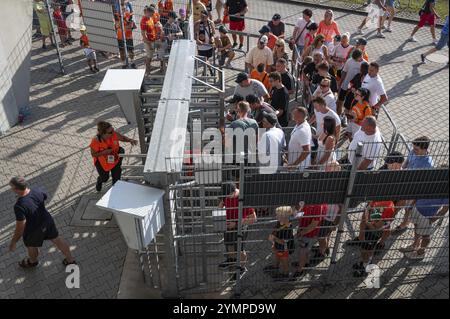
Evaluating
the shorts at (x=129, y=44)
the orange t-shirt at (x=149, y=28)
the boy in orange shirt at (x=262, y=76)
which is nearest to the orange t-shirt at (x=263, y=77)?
the boy in orange shirt at (x=262, y=76)

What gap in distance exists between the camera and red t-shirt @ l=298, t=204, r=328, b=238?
5.72 meters

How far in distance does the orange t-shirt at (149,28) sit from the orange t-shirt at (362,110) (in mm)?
5412

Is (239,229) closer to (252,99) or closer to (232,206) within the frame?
(232,206)

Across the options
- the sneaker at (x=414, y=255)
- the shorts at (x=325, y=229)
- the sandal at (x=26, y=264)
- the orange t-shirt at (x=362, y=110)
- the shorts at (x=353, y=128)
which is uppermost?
the orange t-shirt at (x=362, y=110)

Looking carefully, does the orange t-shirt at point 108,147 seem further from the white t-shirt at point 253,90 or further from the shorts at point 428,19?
the shorts at point 428,19

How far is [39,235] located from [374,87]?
5930mm

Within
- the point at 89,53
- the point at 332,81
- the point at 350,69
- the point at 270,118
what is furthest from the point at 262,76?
the point at 89,53

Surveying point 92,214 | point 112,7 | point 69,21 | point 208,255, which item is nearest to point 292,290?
point 208,255

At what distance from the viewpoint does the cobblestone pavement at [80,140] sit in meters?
6.34

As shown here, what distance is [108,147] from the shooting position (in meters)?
7.09

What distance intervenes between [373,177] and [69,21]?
33.5 ft

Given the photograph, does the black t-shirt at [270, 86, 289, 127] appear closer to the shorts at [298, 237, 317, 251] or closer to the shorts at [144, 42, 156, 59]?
the shorts at [298, 237, 317, 251]

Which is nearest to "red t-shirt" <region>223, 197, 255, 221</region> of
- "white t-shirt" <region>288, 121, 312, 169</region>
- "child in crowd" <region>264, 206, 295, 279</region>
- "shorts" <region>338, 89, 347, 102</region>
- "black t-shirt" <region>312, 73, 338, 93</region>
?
"child in crowd" <region>264, 206, 295, 279</region>
